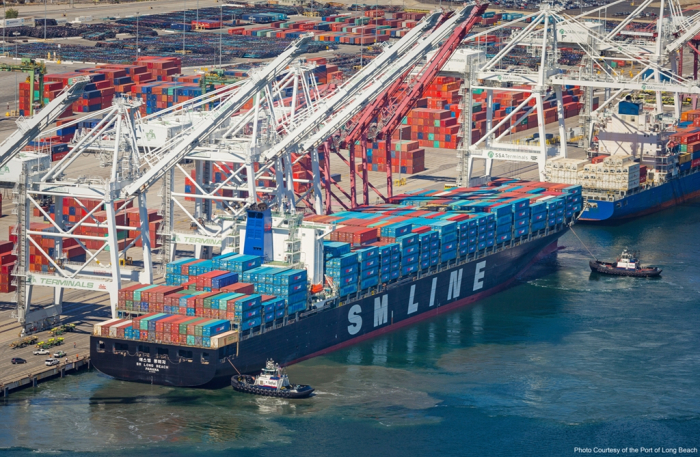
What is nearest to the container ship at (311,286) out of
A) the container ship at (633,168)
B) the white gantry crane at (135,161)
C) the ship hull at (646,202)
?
the white gantry crane at (135,161)

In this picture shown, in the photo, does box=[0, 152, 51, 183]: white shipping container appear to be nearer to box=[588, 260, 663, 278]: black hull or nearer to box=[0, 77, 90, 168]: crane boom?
box=[0, 77, 90, 168]: crane boom

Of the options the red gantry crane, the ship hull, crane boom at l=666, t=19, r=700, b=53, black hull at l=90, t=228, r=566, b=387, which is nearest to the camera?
black hull at l=90, t=228, r=566, b=387

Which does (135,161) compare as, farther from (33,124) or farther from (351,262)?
(351,262)

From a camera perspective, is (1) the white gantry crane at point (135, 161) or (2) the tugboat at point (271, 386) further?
(1) the white gantry crane at point (135, 161)

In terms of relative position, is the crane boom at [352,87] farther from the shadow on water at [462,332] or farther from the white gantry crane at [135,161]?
the shadow on water at [462,332]

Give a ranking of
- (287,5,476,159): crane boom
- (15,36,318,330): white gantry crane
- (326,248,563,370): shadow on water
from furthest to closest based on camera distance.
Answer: (287,5,476,159): crane boom → (326,248,563,370): shadow on water → (15,36,318,330): white gantry crane

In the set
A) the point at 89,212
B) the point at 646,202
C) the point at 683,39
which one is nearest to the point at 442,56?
the point at 646,202

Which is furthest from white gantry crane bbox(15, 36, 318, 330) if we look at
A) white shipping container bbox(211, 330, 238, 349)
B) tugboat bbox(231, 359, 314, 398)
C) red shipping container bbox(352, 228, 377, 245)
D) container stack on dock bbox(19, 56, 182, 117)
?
container stack on dock bbox(19, 56, 182, 117)
